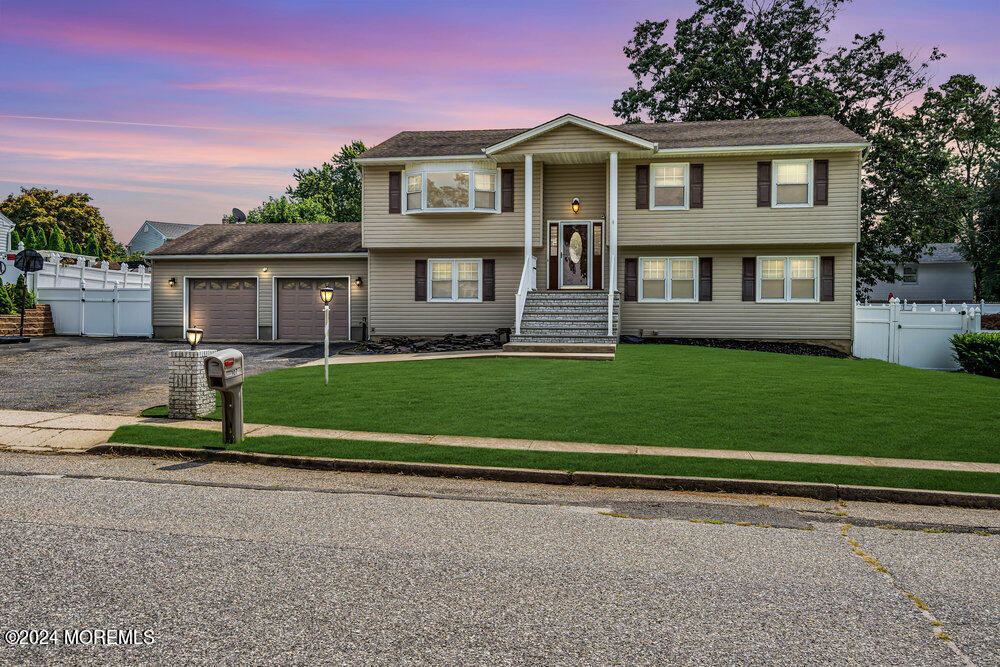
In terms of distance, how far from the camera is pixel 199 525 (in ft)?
17.4

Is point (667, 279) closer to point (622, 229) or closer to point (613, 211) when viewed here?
point (622, 229)

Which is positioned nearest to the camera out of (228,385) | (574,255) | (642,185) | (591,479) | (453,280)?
(591,479)

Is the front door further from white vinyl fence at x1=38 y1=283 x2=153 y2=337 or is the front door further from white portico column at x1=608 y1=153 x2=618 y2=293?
white vinyl fence at x1=38 y1=283 x2=153 y2=337

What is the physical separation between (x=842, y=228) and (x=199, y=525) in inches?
815

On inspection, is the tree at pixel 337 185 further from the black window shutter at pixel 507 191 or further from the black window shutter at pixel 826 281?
the black window shutter at pixel 826 281

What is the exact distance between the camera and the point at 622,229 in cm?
2141

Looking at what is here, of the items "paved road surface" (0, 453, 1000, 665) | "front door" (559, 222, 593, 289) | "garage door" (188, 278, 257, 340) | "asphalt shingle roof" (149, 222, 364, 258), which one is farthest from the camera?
"garage door" (188, 278, 257, 340)

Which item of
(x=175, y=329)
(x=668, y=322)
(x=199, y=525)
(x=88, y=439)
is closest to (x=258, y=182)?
(x=175, y=329)

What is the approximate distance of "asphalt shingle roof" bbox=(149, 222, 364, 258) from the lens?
25.4 metres

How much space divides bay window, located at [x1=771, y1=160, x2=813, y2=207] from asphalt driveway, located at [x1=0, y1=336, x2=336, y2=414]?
50.2ft

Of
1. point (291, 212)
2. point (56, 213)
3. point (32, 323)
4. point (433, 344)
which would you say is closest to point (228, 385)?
point (433, 344)

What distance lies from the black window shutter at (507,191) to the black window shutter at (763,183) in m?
7.93

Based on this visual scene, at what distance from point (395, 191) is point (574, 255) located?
648cm

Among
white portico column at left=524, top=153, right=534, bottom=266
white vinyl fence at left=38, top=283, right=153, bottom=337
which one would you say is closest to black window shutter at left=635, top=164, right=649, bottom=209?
white portico column at left=524, top=153, right=534, bottom=266
